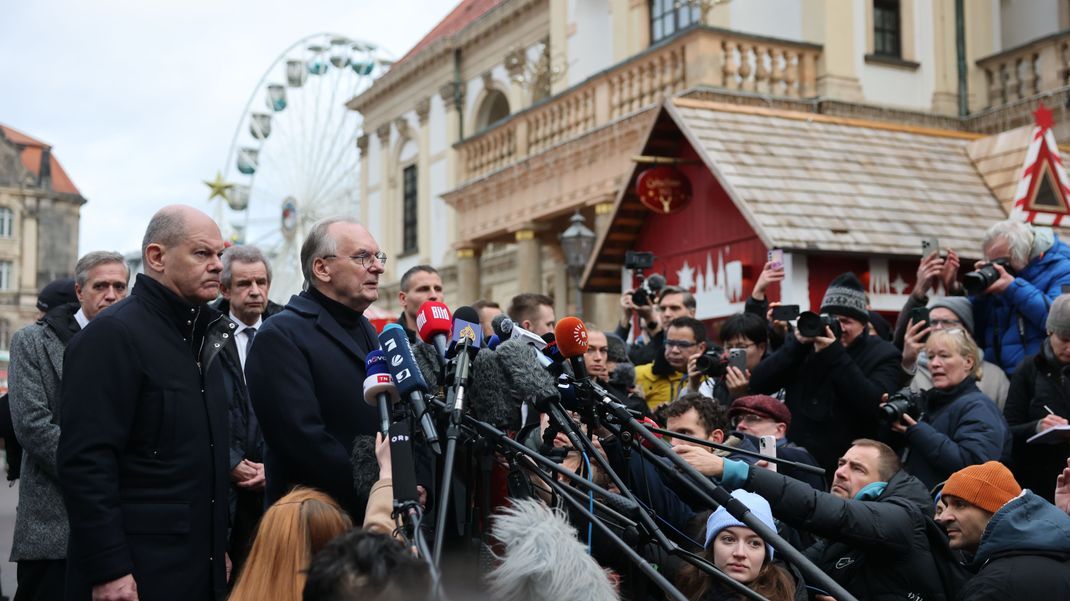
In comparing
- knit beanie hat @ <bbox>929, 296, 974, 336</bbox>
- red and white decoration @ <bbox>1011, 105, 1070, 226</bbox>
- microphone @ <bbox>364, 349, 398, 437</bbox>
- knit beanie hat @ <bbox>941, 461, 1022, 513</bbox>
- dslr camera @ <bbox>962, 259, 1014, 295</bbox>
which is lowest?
knit beanie hat @ <bbox>941, 461, 1022, 513</bbox>

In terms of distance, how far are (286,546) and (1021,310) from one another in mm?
A: 4418

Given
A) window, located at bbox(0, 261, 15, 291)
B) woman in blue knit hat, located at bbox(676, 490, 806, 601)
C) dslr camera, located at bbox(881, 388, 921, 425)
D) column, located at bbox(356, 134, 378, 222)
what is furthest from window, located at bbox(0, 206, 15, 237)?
woman in blue knit hat, located at bbox(676, 490, 806, 601)

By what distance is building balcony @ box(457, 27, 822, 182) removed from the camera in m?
16.1

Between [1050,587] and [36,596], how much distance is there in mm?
3710

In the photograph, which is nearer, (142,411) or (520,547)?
(520,547)

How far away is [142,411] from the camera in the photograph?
12.6 ft

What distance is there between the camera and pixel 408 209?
32.2m

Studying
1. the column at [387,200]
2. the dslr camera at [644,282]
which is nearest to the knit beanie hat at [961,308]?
the dslr camera at [644,282]

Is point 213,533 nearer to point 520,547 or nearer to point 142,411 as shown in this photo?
point 142,411

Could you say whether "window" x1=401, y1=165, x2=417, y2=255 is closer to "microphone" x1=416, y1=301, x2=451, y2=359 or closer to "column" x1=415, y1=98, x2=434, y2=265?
"column" x1=415, y1=98, x2=434, y2=265

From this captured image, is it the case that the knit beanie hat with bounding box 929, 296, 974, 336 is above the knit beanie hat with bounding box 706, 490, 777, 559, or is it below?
above

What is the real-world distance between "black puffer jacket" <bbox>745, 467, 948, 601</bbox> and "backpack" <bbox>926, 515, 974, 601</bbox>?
0.10 feet

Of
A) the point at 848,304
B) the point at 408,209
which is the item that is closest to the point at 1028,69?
the point at 848,304

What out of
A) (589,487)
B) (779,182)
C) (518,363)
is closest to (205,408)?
(518,363)
